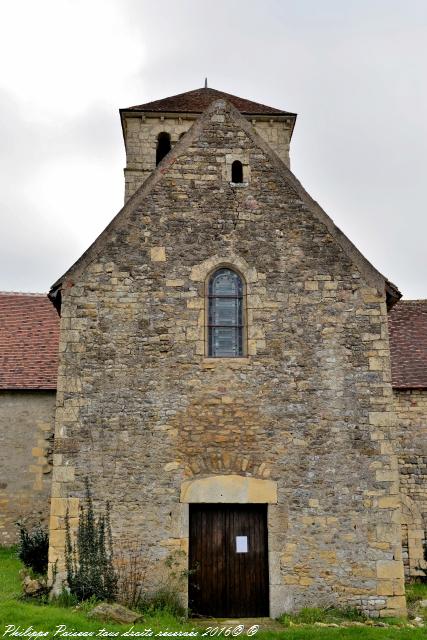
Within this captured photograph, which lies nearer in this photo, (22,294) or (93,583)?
(93,583)

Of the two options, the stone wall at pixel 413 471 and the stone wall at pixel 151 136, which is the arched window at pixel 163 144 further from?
the stone wall at pixel 413 471

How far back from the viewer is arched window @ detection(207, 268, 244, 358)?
1073 centimetres

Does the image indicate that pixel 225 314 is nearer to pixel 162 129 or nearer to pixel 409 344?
pixel 409 344

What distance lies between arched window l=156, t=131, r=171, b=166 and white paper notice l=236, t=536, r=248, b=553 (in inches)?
521

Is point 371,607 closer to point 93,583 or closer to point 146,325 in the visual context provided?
point 93,583

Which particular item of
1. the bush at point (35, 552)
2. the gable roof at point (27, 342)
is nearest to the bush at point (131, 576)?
the bush at point (35, 552)

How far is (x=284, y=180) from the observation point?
11.2m

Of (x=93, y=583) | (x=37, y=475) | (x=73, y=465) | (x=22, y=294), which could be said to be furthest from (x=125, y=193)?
(x=93, y=583)

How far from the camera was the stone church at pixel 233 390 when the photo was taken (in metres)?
9.83

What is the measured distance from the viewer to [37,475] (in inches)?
659

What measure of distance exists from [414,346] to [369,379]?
605 cm

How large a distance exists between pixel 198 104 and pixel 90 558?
49.3 feet

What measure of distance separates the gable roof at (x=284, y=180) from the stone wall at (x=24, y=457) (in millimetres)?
6448

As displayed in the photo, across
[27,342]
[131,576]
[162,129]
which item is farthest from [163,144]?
[131,576]
